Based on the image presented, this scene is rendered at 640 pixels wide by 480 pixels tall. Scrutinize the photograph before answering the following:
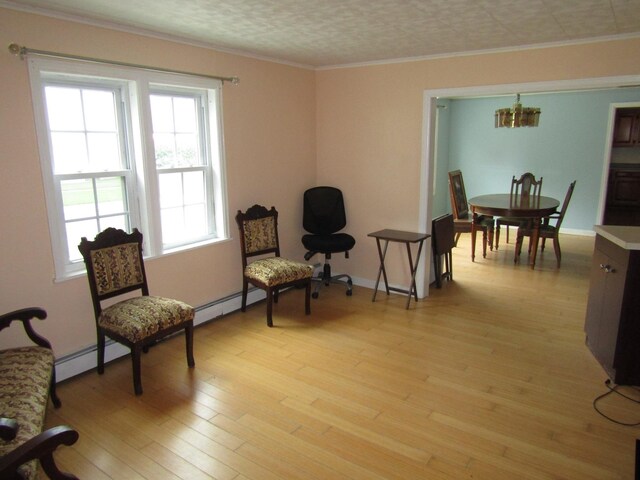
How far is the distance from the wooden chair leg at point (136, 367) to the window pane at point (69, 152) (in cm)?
128

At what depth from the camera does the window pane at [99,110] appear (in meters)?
3.05

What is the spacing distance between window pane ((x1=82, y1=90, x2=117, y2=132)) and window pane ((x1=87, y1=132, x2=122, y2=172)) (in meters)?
0.05

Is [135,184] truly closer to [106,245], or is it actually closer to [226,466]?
[106,245]

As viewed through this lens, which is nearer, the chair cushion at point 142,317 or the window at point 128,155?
the chair cushion at point 142,317

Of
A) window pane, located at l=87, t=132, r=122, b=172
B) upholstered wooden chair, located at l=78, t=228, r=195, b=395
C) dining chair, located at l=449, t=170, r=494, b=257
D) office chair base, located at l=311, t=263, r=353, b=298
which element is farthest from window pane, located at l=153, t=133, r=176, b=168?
dining chair, located at l=449, t=170, r=494, b=257

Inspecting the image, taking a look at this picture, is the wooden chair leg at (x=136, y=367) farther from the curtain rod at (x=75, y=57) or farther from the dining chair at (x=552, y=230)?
the dining chair at (x=552, y=230)

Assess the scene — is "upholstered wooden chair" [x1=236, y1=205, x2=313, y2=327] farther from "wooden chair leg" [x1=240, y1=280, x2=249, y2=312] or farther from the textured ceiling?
the textured ceiling

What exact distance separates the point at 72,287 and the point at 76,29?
5.48 ft

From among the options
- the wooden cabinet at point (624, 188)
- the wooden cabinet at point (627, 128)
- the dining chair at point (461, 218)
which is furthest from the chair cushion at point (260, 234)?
the wooden cabinet at point (624, 188)

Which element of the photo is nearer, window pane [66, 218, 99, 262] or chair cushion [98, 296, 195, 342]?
chair cushion [98, 296, 195, 342]

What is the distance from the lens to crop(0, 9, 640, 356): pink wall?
266 cm

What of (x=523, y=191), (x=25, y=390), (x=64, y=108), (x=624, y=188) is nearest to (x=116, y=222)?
(x=64, y=108)

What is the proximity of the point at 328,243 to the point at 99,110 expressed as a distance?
7.63ft

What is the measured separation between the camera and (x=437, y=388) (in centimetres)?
288
